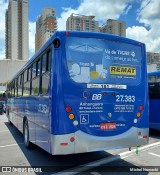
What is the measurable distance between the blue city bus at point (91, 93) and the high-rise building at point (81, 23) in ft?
217

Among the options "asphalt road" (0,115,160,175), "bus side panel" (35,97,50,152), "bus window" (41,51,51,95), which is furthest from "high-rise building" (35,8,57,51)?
"bus window" (41,51,51,95)

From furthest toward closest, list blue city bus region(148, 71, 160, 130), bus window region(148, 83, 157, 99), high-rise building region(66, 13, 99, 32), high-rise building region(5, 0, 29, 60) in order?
high-rise building region(5, 0, 29, 60) < high-rise building region(66, 13, 99, 32) < bus window region(148, 83, 157, 99) < blue city bus region(148, 71, 160, 130)

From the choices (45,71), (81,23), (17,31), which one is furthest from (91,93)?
(17,31)

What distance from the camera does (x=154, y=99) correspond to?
11680 mm

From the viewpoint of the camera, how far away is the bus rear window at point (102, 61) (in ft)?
20.5

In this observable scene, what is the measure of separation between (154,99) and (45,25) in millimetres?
89814

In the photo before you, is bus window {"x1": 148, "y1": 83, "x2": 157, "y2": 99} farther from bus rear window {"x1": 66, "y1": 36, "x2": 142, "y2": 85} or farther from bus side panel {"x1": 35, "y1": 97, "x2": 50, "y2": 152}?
bus side panel {"x1": 35, "y1": 97, "x2": 50, "y2": 152}

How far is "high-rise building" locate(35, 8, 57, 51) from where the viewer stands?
9662 cm

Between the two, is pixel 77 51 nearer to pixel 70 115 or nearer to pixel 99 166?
pixel 70 115

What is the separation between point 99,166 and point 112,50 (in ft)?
9.45

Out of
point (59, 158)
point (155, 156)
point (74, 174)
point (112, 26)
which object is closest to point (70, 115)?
point (74, 174)

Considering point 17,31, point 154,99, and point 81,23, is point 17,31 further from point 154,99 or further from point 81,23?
point 154,99

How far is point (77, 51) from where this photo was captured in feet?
20.6

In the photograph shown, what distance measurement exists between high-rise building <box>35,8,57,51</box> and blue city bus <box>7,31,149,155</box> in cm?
Result: 8914
